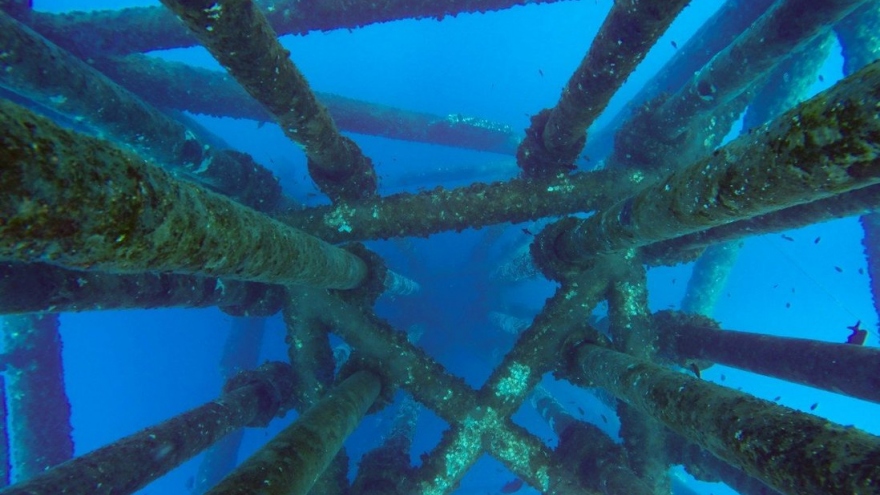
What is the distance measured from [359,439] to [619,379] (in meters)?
22.6

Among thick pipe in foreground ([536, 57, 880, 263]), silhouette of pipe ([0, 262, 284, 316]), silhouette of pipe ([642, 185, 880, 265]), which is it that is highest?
silhouette of pipe ([642, 185, 880, 265])

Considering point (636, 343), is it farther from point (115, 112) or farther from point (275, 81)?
point (115, 112)

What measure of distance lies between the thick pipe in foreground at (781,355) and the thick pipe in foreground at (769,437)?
2197mm

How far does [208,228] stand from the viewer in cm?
211

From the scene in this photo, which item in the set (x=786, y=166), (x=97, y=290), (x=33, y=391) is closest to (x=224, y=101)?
(x=33, y=391)

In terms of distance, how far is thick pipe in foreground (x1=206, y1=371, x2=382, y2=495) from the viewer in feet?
7.80

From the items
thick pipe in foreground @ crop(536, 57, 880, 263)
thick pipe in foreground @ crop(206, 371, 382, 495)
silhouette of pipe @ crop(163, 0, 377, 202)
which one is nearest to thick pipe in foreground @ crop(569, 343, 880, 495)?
thick pipe in foreground @ crop(536, 57, 880, 263)

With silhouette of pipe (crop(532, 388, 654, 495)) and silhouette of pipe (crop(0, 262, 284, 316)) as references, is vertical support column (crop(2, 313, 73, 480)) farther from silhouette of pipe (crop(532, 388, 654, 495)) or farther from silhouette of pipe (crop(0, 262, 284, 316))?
silhouette of pipe (crop(532, 388, 654, 495))

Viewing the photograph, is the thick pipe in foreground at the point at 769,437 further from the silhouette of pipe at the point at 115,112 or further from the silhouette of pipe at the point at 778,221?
the silhouette of pipe at the point at 115,112

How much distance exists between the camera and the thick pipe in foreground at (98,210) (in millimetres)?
1307

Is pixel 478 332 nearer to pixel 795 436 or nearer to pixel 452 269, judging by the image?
pixel 452 269

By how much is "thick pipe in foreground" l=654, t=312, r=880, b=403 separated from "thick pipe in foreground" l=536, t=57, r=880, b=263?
9.20 feet

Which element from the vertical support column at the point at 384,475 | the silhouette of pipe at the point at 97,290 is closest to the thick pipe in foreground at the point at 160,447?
the silhouette of pipe at the point at 97,290

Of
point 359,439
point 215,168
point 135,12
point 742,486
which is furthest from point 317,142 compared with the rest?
point 359,439
